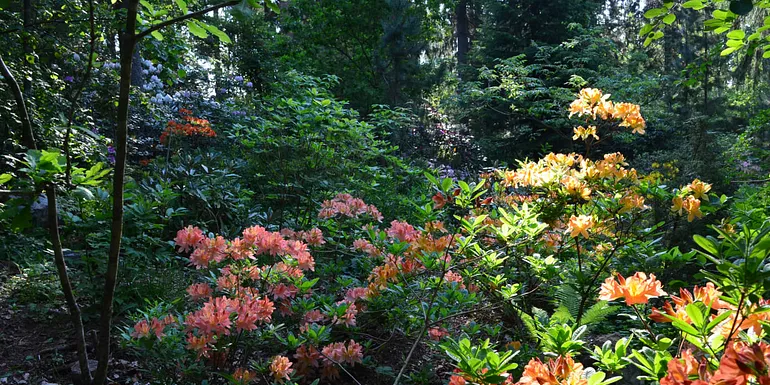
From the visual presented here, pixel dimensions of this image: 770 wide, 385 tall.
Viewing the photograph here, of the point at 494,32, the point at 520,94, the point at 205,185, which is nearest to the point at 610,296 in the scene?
the point at 205,185

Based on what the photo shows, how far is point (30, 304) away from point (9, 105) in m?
1.18

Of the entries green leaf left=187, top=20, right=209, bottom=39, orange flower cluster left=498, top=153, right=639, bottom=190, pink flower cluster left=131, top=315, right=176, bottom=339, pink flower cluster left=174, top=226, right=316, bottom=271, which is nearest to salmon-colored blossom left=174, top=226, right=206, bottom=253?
pink flower cluster left=174, top=226, right=316, bottom=271

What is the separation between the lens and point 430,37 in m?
10.9

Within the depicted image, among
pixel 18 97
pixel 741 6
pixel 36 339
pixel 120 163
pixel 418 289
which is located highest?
pixel 741 6

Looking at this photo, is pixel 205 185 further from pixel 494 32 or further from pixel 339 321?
pixel 494 32

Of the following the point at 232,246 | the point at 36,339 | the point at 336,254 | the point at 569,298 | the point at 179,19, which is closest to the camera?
the point at 179,19

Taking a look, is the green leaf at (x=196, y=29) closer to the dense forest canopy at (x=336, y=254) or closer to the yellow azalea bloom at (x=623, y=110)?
the dense forest canopy at (x=336, y=254)

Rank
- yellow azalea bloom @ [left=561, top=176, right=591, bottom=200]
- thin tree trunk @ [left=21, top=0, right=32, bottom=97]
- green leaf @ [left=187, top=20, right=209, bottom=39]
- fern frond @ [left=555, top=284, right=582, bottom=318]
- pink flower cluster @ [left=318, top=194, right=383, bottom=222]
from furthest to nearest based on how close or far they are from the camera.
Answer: thin tree trunk @ [left=21, top=0, right=32, bottom=97]
pink flower cluster @ [left=318, top=194, right=383, bottom=222]
fern frond @ [left=555, top=284, right=582, bottom=318]
yellow azalea bloom @ [left=561, top=176, right=591, bottom=200]
green leaf @ [left=187, top=20, right=209, bottom=39]

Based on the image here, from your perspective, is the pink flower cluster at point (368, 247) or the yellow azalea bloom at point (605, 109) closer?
the yellow azalea bloom at point (605, 109)

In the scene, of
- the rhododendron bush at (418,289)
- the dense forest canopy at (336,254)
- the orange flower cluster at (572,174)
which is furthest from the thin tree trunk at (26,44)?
the orange flower cluster at (572,174)

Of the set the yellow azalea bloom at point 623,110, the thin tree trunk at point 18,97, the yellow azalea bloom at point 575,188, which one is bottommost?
the yellow azalea bloom at point 575,188

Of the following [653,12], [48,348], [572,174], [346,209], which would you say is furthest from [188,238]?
[653,12]

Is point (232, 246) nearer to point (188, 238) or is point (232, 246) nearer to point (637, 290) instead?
point (188, 238)

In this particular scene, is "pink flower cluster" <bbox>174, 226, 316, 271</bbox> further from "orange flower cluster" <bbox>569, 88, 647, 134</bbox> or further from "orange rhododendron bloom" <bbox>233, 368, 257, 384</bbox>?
"orange flower cluster" <bbox>569, 88, 647, 134</bbox>
